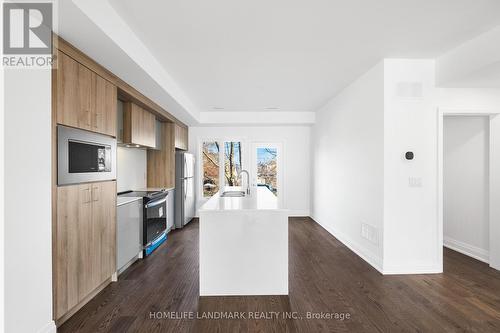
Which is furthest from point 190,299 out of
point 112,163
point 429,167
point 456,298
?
point 429,167

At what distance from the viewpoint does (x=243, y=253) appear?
8.32ft

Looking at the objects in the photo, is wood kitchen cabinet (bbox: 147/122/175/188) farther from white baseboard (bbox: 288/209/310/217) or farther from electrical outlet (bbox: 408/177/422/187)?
electrical outlet (bbox: 408/177/422/187)

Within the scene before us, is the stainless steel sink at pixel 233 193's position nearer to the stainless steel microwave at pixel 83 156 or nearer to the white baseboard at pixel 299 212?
the stainless steel microwave at pixel 83 156

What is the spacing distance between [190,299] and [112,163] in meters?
1.71

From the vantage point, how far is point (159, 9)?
6.77 feet

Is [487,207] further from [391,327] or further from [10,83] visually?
[10,83]

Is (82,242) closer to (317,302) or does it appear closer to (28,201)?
(28,201)

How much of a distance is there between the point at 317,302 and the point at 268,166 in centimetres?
441

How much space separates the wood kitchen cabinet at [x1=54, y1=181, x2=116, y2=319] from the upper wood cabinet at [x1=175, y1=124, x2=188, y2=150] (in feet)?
8.85

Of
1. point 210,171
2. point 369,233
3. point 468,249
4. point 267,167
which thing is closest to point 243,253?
point 369,233

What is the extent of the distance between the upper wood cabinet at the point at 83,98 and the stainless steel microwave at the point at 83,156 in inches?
3.1

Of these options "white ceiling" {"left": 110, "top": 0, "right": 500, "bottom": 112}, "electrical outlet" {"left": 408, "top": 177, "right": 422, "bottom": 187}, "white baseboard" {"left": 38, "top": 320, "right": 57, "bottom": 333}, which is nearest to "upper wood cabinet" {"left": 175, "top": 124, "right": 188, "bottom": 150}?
"white ceiling" {"left": 110, "top": 0, "right": 500, "bottom": 112}

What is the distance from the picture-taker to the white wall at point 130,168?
153 inches

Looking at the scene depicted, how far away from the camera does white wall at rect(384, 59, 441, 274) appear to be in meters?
3.08
